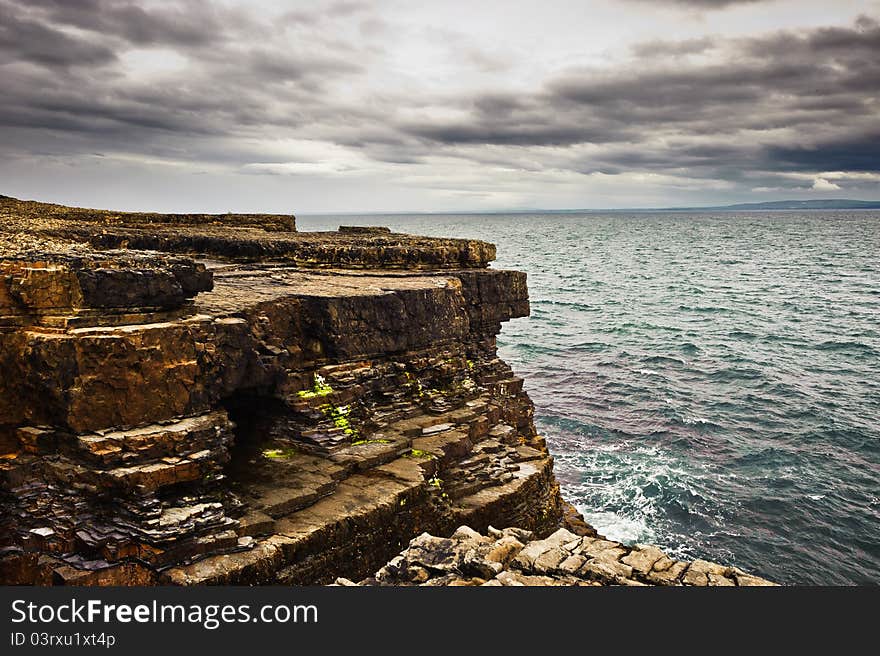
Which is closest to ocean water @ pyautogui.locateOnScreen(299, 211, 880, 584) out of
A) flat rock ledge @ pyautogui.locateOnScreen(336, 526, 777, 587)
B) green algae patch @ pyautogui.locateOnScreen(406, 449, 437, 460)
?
green algae patch @ pyautogui.locateOnScreen(406, 449, 437, 460)

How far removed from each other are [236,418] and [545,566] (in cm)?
967

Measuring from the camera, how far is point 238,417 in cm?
1819

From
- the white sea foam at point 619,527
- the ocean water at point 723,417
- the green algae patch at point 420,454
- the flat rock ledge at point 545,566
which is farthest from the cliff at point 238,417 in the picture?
the ocean water at point 723,417

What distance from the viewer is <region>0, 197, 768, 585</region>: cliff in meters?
12.6

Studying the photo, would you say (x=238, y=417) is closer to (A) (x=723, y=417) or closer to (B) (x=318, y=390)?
(B) (x=318, y=390)

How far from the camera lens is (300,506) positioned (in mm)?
14977

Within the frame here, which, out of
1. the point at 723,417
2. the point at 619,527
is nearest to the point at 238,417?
the point at 619,527

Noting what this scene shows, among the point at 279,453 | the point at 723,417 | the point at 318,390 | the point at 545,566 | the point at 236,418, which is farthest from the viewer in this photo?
the point at 723,417

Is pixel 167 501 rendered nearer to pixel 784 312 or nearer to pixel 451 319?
pixel 451 319

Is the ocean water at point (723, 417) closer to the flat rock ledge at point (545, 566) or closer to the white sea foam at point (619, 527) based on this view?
the white sea foam at point (619, 527)

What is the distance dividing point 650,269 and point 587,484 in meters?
82.0

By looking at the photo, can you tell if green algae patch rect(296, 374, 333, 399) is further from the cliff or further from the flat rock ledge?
the flat rock ledge

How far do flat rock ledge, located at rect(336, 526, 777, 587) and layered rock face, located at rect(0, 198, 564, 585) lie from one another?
6.38 feet

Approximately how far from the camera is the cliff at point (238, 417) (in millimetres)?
12562
